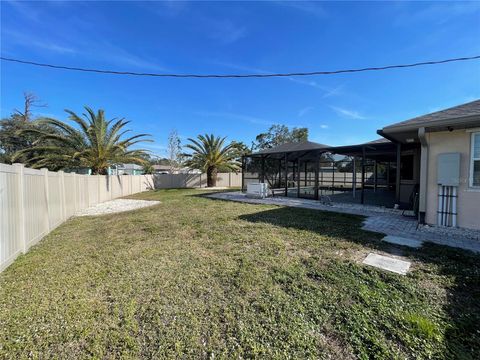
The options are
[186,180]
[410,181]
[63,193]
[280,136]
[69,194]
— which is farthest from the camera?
[280,136]

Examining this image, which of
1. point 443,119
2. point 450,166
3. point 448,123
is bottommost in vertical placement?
point 450,166

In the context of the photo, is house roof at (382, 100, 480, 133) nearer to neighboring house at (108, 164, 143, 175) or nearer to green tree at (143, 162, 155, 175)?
green tree at (143, 162, 155, 175)

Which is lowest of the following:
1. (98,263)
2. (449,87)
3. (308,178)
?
(98,263)

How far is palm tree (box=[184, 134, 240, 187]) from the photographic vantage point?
66.6ft

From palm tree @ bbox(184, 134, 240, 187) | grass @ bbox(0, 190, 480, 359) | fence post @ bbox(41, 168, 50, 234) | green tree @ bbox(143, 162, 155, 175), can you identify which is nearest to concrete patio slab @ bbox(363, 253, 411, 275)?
grass @ bbox(0, 190, 480, 359)

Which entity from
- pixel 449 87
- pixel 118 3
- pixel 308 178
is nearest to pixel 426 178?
pixel 449 87

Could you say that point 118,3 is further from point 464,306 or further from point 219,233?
point 464,306

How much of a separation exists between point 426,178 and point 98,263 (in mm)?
8134

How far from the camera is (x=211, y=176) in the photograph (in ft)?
71.5

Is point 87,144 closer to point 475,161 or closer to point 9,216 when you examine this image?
point 9,216

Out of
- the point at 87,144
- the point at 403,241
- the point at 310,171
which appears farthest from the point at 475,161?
the point at 87,144

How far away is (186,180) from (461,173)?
20.9 metres

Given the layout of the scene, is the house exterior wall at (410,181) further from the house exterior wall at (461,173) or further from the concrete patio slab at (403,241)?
the concrete patio slab at (403,241)

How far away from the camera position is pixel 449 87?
31.3 feet
